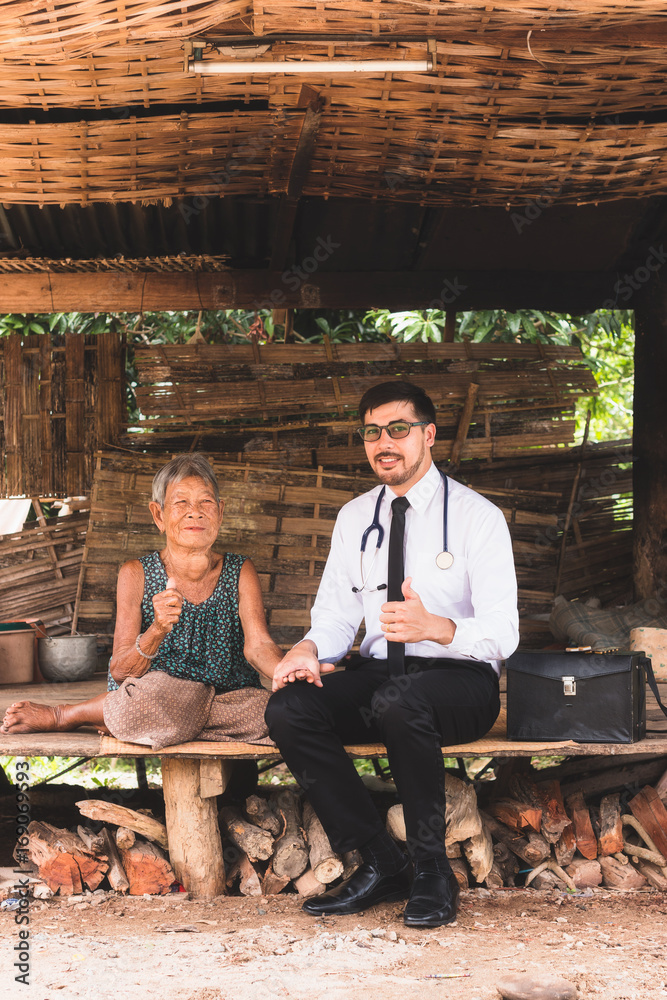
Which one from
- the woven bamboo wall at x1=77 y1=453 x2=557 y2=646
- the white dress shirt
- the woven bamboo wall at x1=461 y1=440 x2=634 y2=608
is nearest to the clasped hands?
the white dress shirt

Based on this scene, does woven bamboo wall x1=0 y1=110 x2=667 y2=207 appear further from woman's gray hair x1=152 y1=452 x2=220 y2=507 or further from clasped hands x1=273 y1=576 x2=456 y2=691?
clasped hands x1=273 y1=576 x2=456 y2=691

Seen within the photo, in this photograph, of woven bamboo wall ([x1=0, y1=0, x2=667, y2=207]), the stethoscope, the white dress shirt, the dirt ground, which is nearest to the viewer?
the dirt ground

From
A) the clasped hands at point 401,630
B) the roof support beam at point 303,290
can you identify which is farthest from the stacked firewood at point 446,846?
the roof support beam at point 303,290

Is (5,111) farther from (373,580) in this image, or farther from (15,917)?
(15,917)

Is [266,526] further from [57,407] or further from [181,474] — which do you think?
[181,474]

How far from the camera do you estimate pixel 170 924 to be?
303cm

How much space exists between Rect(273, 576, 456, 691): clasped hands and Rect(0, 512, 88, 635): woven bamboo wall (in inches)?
109

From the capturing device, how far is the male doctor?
294cm

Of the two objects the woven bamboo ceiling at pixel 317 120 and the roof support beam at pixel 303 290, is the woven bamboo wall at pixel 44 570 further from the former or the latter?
the woven bamboo ceiling at pixel 317 120

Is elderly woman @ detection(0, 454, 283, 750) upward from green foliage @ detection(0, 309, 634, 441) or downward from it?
downward

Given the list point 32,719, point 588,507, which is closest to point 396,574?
point 32,719

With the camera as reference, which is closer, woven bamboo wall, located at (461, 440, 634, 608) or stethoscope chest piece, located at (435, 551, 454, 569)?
stethoscope chest piece, located at (435, 551, 454, 569)

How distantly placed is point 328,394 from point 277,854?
3.02 m

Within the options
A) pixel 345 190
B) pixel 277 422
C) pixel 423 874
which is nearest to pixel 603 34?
pixel 345 190
